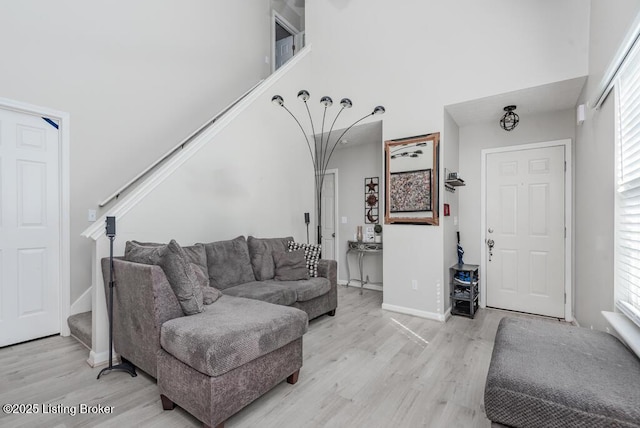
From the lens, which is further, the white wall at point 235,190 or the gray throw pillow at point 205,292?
the white wall at point 235,190

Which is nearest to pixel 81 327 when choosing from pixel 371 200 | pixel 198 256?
pixel 198 256

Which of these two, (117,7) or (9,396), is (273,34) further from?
(9,396)

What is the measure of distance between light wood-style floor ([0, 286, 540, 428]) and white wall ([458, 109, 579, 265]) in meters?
1.39

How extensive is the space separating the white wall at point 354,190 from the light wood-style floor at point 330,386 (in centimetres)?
203

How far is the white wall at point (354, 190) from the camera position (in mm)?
5113

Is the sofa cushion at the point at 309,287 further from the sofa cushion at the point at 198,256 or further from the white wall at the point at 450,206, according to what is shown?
the white wall at the point at 450,206

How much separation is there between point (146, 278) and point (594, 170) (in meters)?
3.54

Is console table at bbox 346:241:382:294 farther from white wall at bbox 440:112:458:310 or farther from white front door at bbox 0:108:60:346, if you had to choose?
white front door at bbox 0:108:60:346

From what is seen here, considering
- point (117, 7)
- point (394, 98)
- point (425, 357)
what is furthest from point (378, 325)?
point (117, 7)

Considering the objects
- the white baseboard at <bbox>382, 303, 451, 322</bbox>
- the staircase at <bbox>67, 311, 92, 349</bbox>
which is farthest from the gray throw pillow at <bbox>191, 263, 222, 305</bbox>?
the white baseboard at <bbox>382, 303, 451, 322</bbox>

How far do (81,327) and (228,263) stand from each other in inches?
54.7

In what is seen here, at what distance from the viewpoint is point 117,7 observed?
348 cm

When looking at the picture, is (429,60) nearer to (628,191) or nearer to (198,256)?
(628,191)

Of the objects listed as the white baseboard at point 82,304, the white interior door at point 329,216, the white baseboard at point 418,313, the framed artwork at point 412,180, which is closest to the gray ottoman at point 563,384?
the white baseboard at point 418,313
